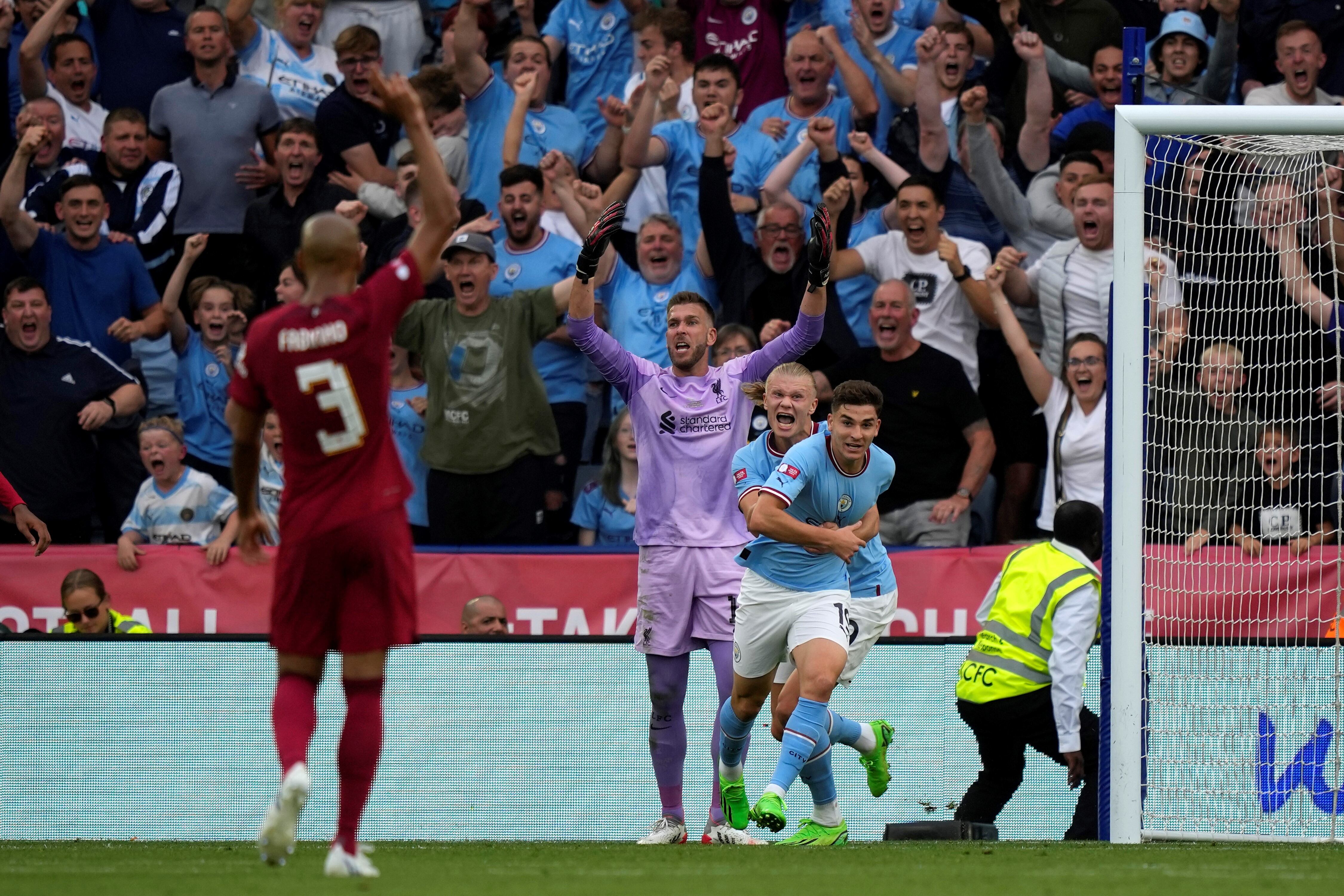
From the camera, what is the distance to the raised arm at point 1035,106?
42.4ft

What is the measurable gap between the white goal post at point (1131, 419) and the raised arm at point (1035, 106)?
432cm

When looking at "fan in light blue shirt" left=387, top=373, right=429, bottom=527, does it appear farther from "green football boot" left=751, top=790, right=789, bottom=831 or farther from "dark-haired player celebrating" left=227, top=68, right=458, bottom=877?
"dark-haired player celebrating" left=227, top=68, right=458, bottom=877

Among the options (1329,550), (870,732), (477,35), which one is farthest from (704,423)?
(477,35)

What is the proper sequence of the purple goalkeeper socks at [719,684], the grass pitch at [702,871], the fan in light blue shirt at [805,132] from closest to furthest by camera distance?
1. the grass pitch at [702,871]
2. the purple goalkeeper socks at [719,684]
3. the fan in light blue shirt at [805,132]

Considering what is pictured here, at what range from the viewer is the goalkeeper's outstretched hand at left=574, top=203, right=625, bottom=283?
9211 mm

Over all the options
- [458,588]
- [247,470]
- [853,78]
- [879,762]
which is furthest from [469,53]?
[247,470]

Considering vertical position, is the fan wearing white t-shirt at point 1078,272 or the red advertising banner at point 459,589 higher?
the fan wearing white t-shirt at point 1078,272

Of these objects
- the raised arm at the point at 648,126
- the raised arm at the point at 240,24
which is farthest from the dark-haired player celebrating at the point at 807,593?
the raised arm at the point at 240,24

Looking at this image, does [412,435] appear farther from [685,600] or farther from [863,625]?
[863,625]

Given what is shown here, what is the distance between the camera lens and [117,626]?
11578 millimetres

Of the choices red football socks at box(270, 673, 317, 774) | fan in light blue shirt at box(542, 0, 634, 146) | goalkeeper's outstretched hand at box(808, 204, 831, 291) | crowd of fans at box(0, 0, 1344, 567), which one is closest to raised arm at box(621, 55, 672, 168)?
crowd of fans at box(0, 0, 1344, 567)

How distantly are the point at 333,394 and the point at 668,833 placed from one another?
422 centimetres

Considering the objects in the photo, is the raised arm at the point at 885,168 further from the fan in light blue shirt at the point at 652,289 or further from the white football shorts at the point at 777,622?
the white football shorts at the point at 777,622

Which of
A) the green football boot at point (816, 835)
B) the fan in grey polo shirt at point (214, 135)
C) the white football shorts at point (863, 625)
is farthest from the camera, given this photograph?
the fan in grey polo shirt at point (214, 135)
